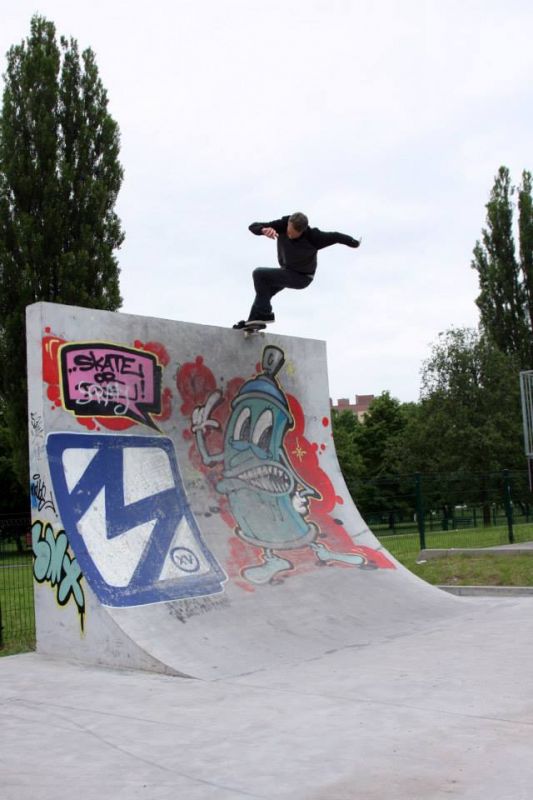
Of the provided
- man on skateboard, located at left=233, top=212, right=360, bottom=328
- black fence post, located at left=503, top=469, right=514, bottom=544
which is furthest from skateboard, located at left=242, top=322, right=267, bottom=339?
black fence post, located at left=503, top=469, right=514, bottom=544

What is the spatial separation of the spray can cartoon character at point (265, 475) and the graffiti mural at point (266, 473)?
1 cm

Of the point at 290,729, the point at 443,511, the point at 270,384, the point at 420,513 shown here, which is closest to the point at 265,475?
the point at 270,384

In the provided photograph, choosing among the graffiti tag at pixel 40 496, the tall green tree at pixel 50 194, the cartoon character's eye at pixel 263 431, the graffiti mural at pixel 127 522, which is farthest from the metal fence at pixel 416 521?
the tall green tree at pixel 50 194

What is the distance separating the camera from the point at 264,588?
8.70m

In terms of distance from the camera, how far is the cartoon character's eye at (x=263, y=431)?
34.9ft

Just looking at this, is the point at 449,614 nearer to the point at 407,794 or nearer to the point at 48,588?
the point at 48,588

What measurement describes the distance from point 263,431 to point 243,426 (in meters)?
0.37

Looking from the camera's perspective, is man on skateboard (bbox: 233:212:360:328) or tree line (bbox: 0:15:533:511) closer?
man on skateboard (bbox: 233:212:360:328)

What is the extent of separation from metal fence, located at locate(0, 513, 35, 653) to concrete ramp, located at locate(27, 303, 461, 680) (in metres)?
1.09

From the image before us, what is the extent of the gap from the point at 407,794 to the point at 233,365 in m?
7.19

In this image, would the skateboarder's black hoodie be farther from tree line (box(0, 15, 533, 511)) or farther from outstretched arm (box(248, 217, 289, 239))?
tree line (box(0, 15, 533, 511))

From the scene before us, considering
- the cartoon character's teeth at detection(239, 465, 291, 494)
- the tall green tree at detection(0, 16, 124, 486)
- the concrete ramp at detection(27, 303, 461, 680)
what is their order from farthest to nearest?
the tall green tree at detection(0, 16, 124, 486) < the cartoon character's teeth at detection(239, 465, 291, 494) < the concrete ramp at detection(27, 303, 461, 680)

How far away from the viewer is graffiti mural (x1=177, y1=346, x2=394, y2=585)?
31.6 feet

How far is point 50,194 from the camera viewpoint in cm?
2244
